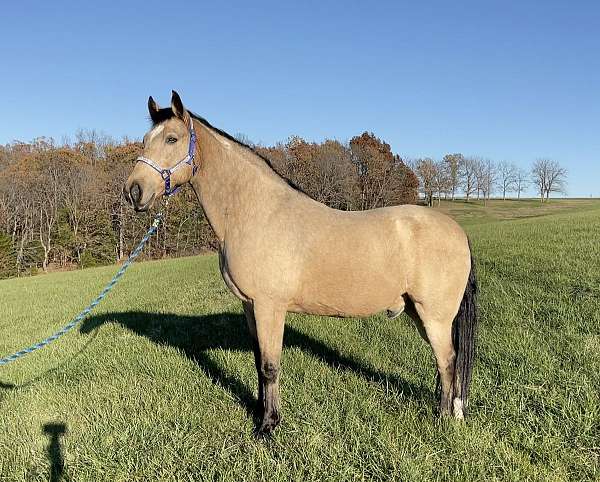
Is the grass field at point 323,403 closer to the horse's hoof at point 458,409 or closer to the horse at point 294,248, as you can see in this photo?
the horse's hoof at point 458,409

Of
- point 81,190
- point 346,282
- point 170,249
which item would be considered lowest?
point 170,249

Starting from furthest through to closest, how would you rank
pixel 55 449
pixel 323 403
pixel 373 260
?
pixel 323 403 < pixel 55 449 < pixel 373 260

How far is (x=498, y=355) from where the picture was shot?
4672mm

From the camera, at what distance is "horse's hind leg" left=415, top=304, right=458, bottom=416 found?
138 inches

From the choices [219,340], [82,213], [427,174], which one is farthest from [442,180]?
[219,340]

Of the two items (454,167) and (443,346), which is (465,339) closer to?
(443,346)

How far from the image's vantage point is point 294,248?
3359 millimetres

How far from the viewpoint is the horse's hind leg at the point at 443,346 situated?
3512mm

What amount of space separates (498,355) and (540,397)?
104cm

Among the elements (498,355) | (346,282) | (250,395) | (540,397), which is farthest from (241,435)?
(498,355)

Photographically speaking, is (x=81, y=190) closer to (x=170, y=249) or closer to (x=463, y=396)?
(x=170, y=249)

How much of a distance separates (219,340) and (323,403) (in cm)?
305

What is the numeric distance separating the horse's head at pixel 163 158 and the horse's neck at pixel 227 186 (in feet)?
0.45

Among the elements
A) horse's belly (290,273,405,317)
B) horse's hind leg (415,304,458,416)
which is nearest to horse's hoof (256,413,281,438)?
horse's belly (290,273,405,317)
